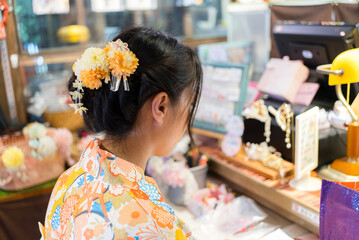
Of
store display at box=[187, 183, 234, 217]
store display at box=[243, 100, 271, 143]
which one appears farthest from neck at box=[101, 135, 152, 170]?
store display at box=[243, 100, 271, 143]

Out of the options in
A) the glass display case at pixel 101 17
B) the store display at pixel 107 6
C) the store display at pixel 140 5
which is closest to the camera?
the glass display case at pixel 101 17

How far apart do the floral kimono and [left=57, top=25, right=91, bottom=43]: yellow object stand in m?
2.63

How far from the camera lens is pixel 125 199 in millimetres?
893

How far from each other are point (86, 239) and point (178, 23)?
3.50 m

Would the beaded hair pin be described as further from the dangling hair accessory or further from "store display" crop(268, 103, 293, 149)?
"store display" crop(268, 103, 293, 149)

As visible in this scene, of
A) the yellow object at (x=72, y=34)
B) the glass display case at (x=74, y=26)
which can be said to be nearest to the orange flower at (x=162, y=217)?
the glass display case at (x=74, y=26)

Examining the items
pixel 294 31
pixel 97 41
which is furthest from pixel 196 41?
pixel 294 31

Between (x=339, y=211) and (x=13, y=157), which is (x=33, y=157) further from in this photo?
(x=339, y=211)

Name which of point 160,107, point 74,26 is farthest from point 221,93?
point 74,26

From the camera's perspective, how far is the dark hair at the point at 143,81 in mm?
978

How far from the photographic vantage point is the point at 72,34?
3463 millimetres

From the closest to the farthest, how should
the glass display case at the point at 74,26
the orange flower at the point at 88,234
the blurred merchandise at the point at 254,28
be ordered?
the orange flower at the point at 88,234 → the blurred merchandise at the point at 254,28 → the glass display case at the point at 74,26

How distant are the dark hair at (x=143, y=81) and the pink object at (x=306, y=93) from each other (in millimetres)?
1025

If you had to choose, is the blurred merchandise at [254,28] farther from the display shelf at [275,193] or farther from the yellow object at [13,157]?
Result: the yellow object at [13,157]
